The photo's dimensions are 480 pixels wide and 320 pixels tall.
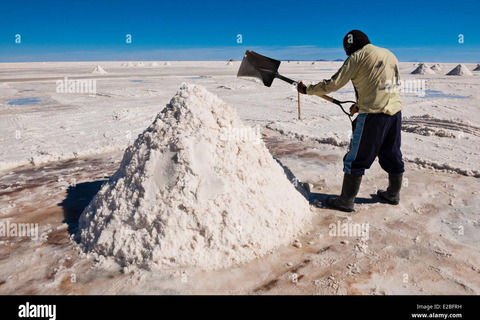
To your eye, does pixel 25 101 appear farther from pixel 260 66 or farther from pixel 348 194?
pixel 348 194

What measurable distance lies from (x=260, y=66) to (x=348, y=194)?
5.33ft

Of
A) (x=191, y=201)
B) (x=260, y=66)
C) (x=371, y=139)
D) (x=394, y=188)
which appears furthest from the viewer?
(x=260, y=66)

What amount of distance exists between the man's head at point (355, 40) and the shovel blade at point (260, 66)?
851mm

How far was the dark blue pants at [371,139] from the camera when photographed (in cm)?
254

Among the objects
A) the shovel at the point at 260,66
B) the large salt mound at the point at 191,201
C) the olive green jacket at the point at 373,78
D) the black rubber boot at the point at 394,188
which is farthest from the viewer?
the shovel at the point at 260,66

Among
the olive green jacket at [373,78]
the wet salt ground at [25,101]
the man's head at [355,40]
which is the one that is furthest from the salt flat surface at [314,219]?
the wet salt ground at [25,101]

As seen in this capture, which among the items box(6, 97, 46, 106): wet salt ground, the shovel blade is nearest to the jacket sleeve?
the shovel blade

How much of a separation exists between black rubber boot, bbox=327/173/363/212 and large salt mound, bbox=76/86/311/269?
41 centimetres

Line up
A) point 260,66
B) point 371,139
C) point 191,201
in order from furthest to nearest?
point 260,66
point 371,139
point 191,201

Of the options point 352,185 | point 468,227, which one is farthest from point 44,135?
point 468,227

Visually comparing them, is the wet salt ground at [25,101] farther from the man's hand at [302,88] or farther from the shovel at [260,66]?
the man's hand at [302,88]

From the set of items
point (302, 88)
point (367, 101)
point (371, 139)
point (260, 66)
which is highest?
point (260, 66)

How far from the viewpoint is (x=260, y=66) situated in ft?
11.3

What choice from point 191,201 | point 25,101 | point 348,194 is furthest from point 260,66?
point 25,101
